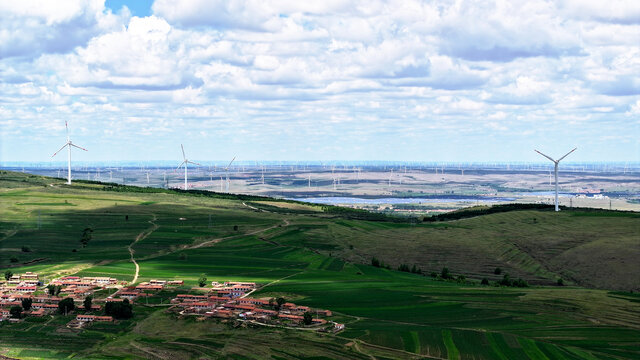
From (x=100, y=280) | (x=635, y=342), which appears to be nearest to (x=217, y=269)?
(x=100, y=280)

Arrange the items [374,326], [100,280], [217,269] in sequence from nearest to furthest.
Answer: [374,326] < [100,280] < [217,269]

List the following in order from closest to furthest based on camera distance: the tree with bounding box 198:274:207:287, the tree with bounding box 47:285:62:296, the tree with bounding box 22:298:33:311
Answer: the tree with bounding box 22:298:33:311
the tree with bounding box 47:285:62:296
the tree with bounding box 198:274:207:287

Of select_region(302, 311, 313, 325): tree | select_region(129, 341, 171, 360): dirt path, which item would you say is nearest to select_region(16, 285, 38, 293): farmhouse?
select_region(129, 341, 171, 360): dirt path

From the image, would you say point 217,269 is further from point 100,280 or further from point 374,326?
point 374,326

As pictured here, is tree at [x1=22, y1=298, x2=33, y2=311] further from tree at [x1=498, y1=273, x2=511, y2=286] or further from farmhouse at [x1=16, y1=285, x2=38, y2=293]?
tree at [x1=498, y1=273, x2=511, y2=286]

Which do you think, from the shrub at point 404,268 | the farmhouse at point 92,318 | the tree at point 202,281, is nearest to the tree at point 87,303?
the farmhouse at point 92,318
